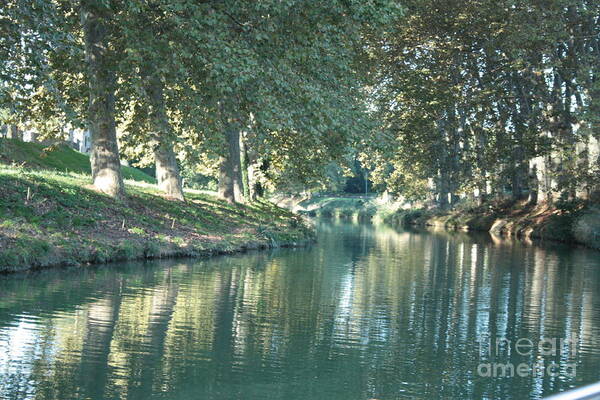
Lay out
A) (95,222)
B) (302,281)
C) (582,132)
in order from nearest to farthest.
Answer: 1. (302,281)
2. (95,222)
3. (582,132)

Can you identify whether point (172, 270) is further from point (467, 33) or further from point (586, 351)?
point (467, 33)

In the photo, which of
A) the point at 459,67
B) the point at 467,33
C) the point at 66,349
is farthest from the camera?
the point at 459,67

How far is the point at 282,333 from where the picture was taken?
12.4 metres

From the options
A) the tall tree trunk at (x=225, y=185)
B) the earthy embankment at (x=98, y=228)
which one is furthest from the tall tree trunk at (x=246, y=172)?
the earthy embankment at (x=98, y=228)

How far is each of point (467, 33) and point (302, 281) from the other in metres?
28.5

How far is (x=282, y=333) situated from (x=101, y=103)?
1372 cm

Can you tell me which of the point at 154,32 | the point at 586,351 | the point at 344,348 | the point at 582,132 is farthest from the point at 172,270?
the point at 582,132

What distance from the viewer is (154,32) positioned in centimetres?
2175

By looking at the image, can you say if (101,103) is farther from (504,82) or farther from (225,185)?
(504,82)

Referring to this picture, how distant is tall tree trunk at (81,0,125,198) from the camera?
22509mm

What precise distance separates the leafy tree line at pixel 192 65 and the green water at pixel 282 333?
4132 millimetres

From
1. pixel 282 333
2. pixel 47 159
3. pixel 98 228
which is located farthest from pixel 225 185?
pixel 282 333

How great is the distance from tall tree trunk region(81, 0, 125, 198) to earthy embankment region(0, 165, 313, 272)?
0.75 meters

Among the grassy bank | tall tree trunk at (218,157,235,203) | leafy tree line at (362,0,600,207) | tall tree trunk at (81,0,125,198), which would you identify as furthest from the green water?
the grassy bank
